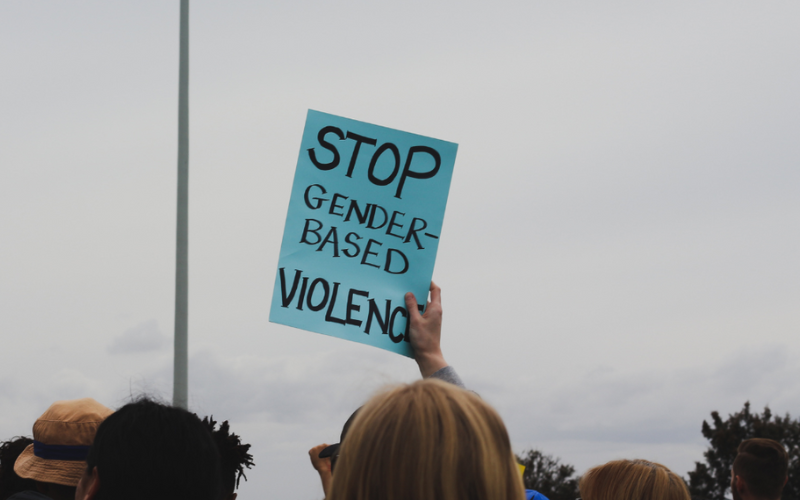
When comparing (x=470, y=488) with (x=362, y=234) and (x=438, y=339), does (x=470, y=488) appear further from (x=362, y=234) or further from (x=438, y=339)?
(x=362, y=234)

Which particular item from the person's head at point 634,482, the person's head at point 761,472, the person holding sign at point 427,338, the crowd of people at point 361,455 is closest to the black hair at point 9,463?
the crowd of people at point 361,455

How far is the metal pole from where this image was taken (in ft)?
23.0

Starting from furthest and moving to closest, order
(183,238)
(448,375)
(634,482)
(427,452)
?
(183,238), (634,482), (448,375), (427,452)

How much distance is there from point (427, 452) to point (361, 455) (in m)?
0.13

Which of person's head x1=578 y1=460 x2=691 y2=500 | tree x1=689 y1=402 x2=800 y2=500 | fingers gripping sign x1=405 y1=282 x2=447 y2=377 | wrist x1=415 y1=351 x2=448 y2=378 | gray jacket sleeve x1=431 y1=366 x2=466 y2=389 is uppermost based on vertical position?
tree x1=689 y1=402 x2=800 y2=500

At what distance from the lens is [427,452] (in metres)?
1.39

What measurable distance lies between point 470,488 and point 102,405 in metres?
2.06

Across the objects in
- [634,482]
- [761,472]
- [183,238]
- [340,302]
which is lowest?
[634,482]

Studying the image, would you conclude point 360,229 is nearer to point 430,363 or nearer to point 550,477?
point 430,363

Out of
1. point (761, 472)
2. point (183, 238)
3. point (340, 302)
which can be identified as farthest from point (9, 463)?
point (761, 472)

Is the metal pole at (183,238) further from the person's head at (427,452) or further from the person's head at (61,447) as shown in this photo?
the person's head at (427,452)

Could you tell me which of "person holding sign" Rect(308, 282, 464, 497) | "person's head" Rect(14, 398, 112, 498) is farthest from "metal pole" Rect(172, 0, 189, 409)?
"person holding sign" Rect(308, 282, 464, 497)

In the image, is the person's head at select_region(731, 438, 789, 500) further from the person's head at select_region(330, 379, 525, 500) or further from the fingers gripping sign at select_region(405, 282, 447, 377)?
the person's head at select_region(330, 379, 525, 500)

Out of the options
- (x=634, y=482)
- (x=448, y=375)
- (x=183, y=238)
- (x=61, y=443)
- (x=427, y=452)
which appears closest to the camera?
(x=427, y=452)
